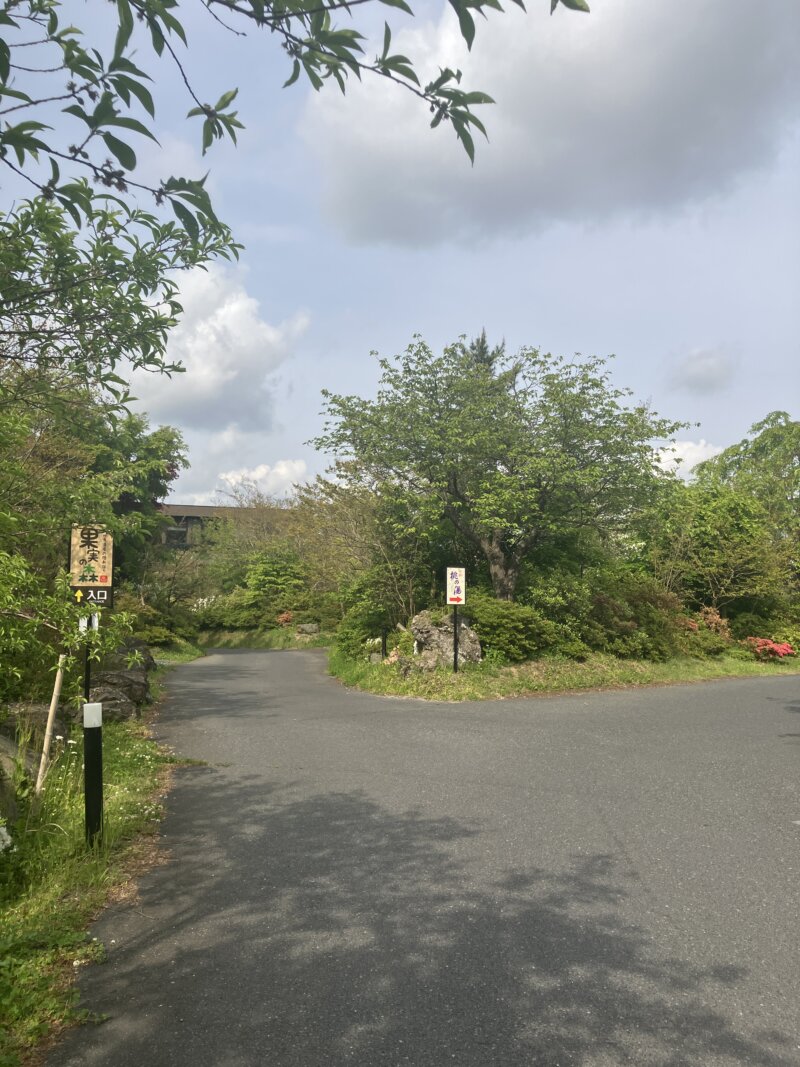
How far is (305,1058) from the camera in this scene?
8.54 feet

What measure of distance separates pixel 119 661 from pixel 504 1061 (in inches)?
429

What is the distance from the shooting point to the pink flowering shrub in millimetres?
20547

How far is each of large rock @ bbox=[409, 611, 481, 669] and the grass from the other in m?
0.34

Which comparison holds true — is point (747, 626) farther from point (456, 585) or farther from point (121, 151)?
point (121, 151)

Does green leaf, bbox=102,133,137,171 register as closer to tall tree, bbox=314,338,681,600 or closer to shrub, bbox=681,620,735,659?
tall tree, bbox=314,338,681,600

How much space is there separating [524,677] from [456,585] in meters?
2.44

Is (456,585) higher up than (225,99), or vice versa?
(225,99)

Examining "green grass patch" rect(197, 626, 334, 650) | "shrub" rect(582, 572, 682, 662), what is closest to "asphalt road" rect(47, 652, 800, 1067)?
"shrub" rect(582, 572, 682, 662)

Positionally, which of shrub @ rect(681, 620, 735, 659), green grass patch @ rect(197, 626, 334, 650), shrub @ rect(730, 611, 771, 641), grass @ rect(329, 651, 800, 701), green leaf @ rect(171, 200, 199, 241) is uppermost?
green leaf @ rect(171, 200, 199, 241)

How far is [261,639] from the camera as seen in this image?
1399 inches

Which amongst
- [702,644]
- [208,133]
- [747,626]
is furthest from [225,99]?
[747,626]

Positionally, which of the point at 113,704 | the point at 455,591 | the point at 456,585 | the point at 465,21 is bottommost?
the point at 113,704

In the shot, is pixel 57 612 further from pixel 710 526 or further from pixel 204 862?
pixel 710 526

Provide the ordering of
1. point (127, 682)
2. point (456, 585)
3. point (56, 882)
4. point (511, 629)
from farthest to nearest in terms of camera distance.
Answer: 1. point (511, 629)
2. point (456, 585)
3. point (127, 682)
4. point (56, 882)
